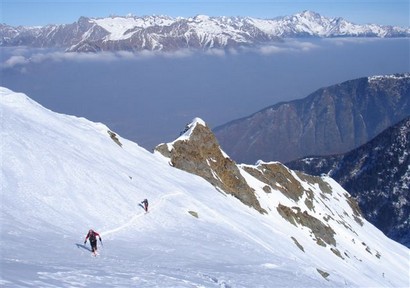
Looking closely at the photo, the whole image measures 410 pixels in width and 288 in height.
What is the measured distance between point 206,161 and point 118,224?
43.6m

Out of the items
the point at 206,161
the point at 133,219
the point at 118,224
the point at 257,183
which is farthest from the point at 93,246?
the point at 257,183

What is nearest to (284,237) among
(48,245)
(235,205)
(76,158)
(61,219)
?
(235,205)

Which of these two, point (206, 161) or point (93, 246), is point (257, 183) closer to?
point (206, 161)

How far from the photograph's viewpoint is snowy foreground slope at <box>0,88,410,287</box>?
79.8 ft

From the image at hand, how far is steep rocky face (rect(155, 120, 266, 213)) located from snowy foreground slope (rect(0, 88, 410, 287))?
12.8 feet

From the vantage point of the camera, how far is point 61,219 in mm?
33188

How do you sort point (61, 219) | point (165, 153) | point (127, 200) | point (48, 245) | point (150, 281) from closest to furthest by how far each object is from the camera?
point (150, 281) < point (48, 245) < point (61, 219) < point (127, 200) < point (165, 153)

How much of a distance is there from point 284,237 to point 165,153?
24.9 metres

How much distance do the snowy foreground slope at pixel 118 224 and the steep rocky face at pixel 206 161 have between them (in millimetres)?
3889

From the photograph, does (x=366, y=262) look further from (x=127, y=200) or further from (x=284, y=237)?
(x=127, y=200)

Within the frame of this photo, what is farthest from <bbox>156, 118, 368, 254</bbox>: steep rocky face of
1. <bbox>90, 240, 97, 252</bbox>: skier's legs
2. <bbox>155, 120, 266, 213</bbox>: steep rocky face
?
<bbox>90, 240, 97, 252</bbox>: skier's legs

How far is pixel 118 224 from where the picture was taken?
36469 millimetres

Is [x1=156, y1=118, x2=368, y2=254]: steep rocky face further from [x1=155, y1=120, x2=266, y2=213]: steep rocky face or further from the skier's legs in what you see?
the skier's legs

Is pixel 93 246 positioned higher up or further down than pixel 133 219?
higher up
